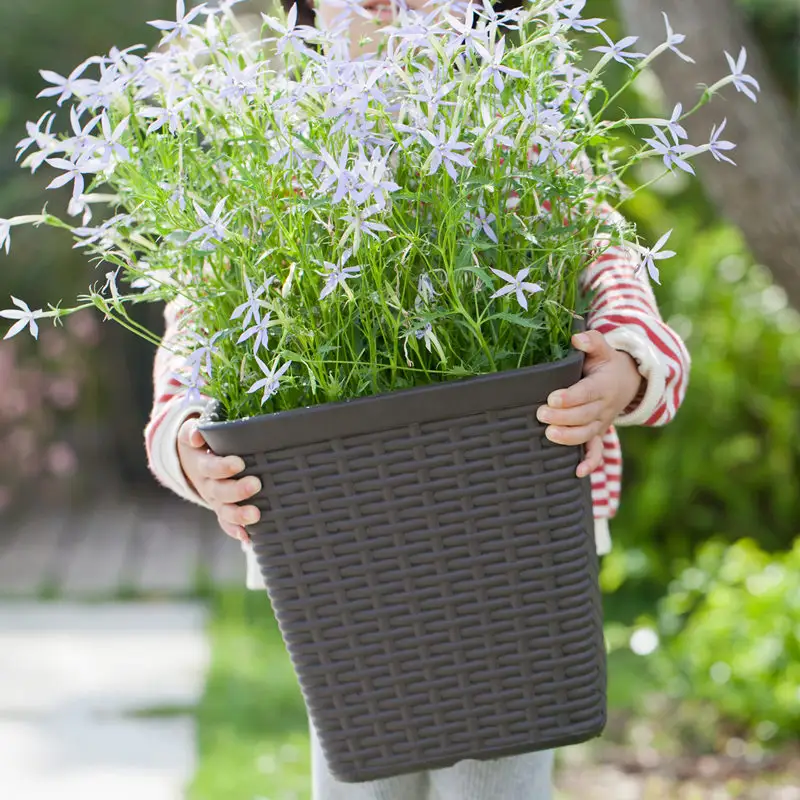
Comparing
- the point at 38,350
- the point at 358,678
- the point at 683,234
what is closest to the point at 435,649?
the point at 358,678

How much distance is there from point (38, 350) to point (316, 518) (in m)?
4.51

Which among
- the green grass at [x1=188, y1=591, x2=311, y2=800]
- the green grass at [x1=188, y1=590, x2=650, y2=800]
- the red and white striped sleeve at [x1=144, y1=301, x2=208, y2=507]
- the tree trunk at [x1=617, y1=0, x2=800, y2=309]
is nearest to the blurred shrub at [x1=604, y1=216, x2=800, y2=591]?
the green grass at [x1=188, y1=590, x2=650, y2=800]

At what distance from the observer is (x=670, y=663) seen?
3.00m

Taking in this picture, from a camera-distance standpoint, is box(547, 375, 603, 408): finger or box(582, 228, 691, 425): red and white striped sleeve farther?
box(582, 228, 691, 425): red and white striped sleeve

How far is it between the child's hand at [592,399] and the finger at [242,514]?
318 millimetres

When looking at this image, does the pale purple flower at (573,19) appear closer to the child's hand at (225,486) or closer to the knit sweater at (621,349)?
the knit sweater at (621,349)

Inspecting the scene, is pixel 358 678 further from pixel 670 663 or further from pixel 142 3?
pixel 142 3

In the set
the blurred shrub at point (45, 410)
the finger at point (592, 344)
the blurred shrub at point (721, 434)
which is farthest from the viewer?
the blurred shrub at point (45, 410)

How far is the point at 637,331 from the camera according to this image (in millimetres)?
1367

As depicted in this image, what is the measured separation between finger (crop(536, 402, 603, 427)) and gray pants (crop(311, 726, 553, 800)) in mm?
517

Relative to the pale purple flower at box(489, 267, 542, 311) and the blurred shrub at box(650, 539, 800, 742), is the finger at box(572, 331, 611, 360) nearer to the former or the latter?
the pale purple flower at box(489, 267, 542, 311)

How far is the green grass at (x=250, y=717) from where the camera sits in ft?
9.11

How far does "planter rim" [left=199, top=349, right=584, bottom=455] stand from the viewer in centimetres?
117

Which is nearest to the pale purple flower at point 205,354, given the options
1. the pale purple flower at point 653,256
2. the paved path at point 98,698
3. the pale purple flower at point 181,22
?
the pale purple flower at point 181,22
